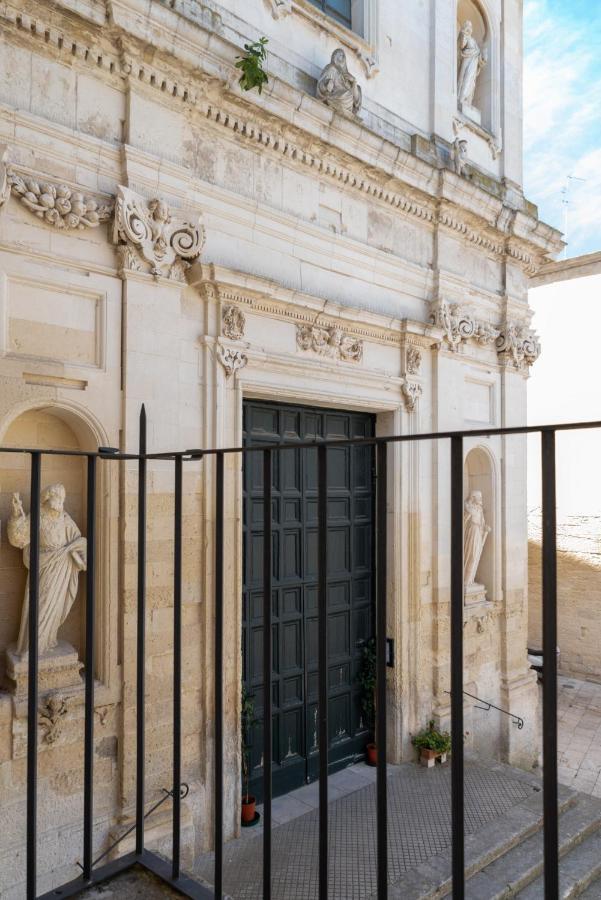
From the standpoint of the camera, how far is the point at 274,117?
5.19 m

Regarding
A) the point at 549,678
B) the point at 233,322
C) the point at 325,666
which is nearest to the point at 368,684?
the point at 233,322

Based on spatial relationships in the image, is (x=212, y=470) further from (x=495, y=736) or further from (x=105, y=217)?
(x=495, y=736)

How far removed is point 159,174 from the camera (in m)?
4.62

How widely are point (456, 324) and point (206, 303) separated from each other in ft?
10.3

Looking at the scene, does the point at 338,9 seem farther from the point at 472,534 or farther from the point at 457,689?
the point at 457,689

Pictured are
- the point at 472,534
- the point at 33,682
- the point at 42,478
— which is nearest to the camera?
the point at 33,682

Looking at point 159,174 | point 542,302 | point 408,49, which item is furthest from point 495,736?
point 542,302

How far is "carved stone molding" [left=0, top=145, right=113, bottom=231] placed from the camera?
388 centimetres

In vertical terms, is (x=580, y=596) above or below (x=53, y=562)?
below

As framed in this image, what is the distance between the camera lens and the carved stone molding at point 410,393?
6.46 meters

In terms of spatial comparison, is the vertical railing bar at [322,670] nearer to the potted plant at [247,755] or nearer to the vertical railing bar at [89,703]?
the vertical railing bar at [89,703]

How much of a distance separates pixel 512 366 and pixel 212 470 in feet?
14.8

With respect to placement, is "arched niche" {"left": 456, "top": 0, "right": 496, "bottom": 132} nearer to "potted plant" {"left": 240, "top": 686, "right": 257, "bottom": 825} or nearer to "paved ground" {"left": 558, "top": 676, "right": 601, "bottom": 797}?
"potted plant" {"left": 240, "top": 686, "right": 257, "bottom": 825}

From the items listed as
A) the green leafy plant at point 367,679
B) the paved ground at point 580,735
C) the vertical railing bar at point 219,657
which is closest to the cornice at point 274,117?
the vertical railing bar at point 219,657
